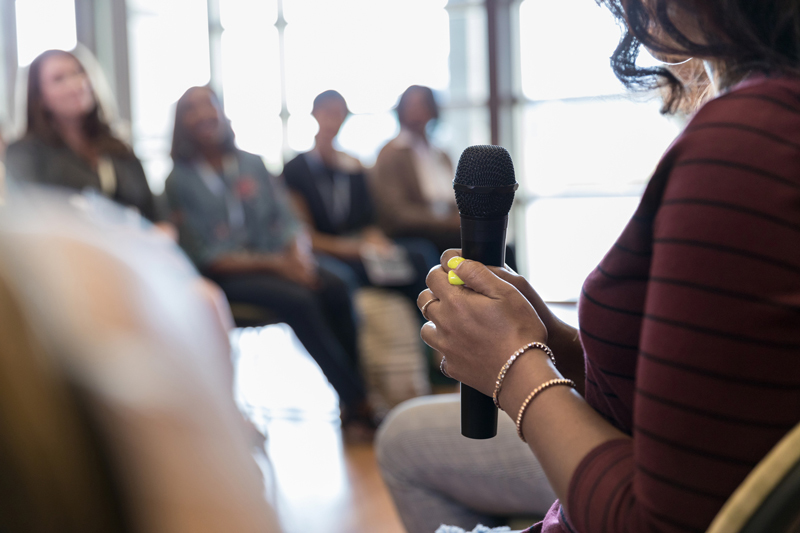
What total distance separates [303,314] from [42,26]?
4566 mm

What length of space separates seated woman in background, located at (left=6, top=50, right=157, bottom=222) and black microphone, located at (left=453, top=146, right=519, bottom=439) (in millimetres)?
2306

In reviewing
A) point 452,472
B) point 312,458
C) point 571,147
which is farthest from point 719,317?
point 571,147

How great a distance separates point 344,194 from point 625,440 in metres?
2.96

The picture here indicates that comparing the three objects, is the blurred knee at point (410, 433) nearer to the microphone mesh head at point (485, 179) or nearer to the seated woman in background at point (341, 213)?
the microphone mesh head at point (485, 179)

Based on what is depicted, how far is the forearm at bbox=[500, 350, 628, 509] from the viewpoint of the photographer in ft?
2.00

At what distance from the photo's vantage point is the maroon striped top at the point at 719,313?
51 cm

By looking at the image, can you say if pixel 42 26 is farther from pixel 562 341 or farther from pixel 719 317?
pixel 719 317

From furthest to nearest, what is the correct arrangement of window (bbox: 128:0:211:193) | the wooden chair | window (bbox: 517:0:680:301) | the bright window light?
1. window (bbox: 128:0:211:193)
2. the bright window light
3. window (bbox: 517:0:680:301)
4. the wooden chair

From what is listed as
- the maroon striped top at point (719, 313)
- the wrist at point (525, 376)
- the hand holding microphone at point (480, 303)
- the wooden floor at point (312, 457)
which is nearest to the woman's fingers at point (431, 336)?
the hand holding microphone at point (480, 303)

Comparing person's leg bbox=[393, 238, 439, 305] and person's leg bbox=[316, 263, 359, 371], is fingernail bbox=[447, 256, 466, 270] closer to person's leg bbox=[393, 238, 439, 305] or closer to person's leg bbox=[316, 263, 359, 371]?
person's leg bbox=[316, 263, 359, 371]

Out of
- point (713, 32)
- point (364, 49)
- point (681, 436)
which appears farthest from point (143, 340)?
point (364, 49)

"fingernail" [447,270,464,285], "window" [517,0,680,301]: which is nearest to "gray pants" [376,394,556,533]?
"fingernail" [447,270,464,285]

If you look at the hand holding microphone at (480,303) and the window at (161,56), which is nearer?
the hand holding microphone at (480,303)

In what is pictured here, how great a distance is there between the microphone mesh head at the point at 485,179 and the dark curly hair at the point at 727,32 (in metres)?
0.18
